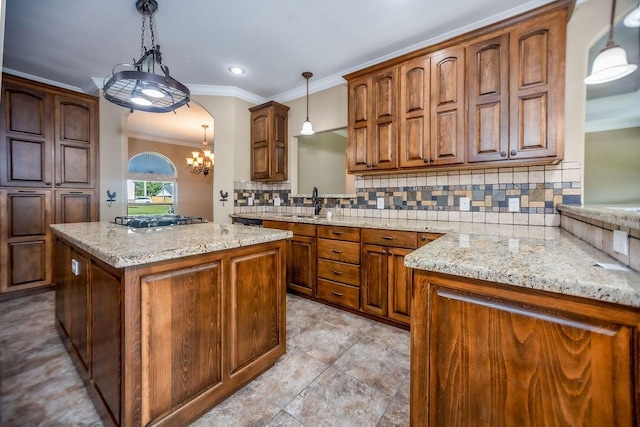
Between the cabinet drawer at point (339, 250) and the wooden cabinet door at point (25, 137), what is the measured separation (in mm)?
3329

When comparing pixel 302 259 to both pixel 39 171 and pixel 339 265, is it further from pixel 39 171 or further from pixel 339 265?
pixel 39 171

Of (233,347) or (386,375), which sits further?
(386,375)

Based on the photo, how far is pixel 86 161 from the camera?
342cm

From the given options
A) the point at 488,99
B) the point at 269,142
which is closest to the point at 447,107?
the point at 488,99

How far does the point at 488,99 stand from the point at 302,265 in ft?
7.37

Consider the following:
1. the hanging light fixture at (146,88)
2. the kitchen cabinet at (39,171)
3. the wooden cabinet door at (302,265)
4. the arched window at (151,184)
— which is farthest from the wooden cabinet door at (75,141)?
the arched window at (151,184)

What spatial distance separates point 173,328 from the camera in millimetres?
1256

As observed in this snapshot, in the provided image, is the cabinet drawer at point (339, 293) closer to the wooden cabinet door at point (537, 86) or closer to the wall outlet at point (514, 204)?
the wall outlet at point (514, 204)

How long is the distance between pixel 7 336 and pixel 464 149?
4.00 metres

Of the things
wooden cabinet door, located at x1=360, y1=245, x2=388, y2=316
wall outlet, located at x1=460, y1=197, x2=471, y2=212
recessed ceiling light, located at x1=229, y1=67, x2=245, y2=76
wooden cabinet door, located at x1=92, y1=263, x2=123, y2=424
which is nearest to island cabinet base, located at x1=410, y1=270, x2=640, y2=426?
wooden cabinet door, located at x1=92, y1=263, x2=123, y2=424

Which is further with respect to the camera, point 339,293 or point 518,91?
→ point 339,293

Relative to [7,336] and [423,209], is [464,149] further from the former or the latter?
[7,336]

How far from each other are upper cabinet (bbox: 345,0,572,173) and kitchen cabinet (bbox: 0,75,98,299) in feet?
11.2

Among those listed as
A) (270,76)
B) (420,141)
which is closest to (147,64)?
(270,76)
